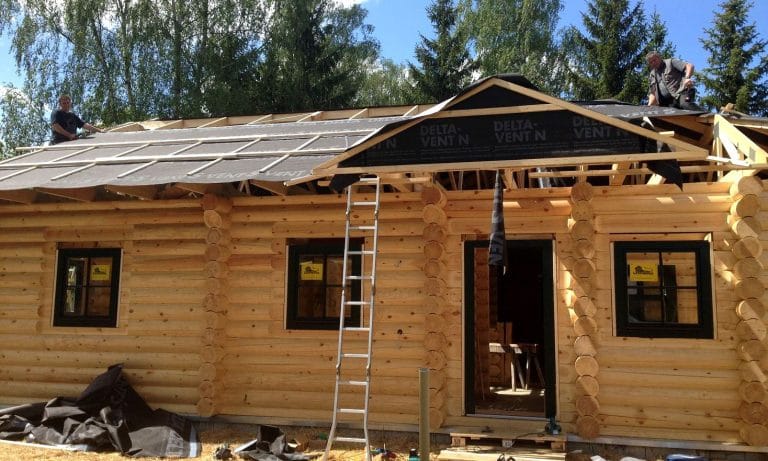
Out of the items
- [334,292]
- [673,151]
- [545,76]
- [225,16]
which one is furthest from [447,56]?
[673,151]

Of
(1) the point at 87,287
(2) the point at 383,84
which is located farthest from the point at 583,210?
(2) the point at 383,84

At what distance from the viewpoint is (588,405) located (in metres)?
7.02

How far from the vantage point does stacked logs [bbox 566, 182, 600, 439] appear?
23.1 ft

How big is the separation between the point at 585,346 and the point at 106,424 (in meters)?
5.93

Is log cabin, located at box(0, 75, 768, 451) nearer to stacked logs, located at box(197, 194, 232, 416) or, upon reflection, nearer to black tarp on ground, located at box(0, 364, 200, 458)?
stacked logs, located at box(197, 194, 232, 416)

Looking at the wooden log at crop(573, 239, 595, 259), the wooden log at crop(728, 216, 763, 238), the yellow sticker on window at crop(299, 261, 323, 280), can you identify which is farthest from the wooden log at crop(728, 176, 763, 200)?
the yellow sticker on window at crop(299, 261, 323, 280)

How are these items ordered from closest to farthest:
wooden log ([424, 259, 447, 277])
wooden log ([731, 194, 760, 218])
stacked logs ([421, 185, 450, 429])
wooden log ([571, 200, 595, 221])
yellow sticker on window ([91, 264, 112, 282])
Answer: wooden log ([731, 194, 760, 218])
wooden log ([571, 200, 595, 221])
stacked logs ([421, 185, 450, 429])
wooden log ([424, 259, 447, 277])
yellow sticker on window ([91, 264, 112, 282])

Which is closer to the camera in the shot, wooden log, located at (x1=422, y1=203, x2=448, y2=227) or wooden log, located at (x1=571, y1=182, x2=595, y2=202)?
wooden log, located at (x1=571, y1=182, x2=595, y2=202)

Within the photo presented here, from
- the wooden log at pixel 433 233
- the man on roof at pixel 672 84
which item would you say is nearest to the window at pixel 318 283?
the wooden log at pixel 433 233

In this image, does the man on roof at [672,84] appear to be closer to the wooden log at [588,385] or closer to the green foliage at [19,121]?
the wooden log at [588,385]

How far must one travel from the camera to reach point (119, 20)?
24.9m

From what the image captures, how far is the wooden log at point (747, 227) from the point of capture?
22.4ft

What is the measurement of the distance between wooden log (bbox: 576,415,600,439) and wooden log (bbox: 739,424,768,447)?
156cm

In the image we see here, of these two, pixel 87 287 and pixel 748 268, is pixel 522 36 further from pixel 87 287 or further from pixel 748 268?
pixel 87 287
